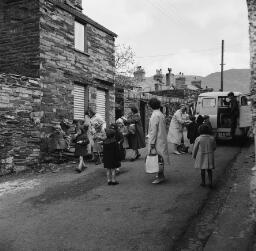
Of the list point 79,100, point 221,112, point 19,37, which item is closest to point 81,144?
point 79,100

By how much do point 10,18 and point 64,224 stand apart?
1002cm

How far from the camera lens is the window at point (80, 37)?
1477cm

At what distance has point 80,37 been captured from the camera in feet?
49.2

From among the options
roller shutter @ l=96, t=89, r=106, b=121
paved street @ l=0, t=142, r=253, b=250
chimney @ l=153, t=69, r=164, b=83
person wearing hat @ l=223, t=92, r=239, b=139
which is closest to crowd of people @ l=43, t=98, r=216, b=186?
paved street @ l=0, t=142, r=253, b=250

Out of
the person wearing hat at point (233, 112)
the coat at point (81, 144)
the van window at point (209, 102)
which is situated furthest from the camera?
the van window at point (209, 102)

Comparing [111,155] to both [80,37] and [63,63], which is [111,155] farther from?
[80,37]

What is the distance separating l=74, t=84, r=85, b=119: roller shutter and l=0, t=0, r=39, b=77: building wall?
241cm

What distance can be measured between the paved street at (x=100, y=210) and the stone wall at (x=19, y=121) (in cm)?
115

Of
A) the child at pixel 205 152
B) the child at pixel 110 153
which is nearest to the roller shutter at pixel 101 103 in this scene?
the child at pixel 110 153

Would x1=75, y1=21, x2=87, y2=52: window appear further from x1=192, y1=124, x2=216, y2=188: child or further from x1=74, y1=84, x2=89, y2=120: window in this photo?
x1=192, y1=124, x2=216, y2=188: child

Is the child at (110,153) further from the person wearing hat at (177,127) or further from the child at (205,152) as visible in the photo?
the person wearing hat at (177,127)

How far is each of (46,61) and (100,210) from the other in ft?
25.6

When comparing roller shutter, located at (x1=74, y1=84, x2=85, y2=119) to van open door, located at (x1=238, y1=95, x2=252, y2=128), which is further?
roller shutter, located at (x1=74, y1=84, x2=85, y2=119)

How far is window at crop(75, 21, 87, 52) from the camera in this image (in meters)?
14.8
